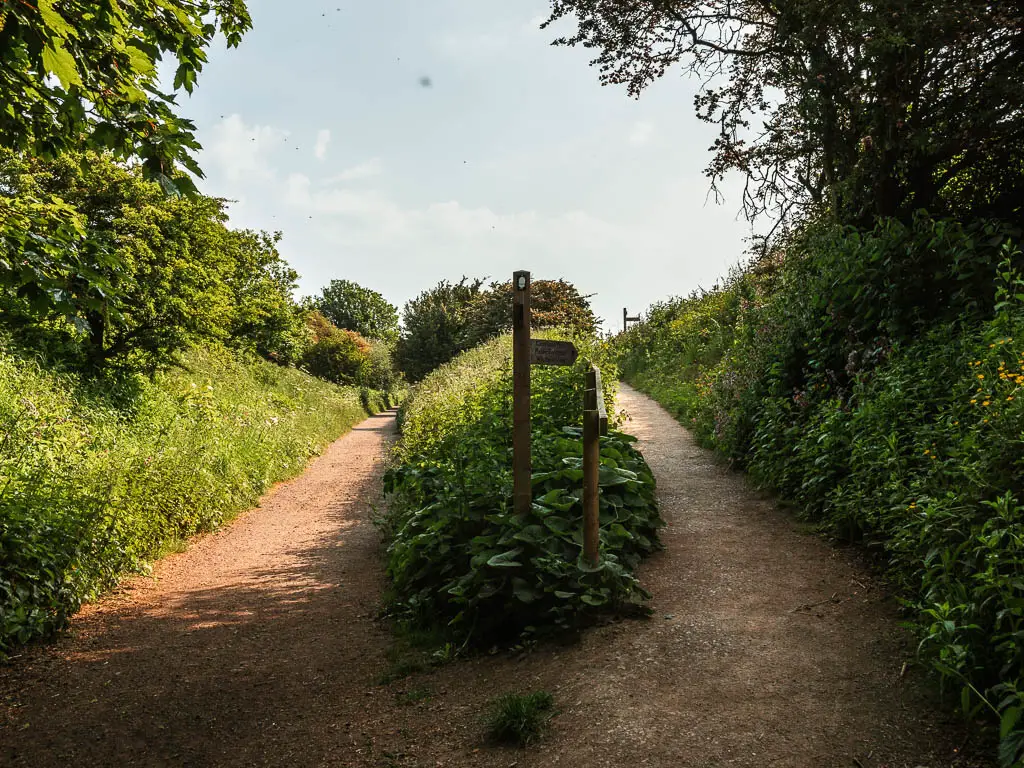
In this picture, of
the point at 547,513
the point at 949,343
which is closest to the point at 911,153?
the point at 949,343

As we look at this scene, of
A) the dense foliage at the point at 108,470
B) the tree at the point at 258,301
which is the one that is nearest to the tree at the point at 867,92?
the dense foliage at the point at 108,470

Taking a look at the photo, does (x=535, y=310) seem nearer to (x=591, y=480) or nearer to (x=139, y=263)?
(x=139, y=263)

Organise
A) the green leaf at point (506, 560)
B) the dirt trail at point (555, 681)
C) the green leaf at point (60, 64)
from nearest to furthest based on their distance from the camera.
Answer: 1. the green leaf at point (60, 64)
2. the dirt trail at point (555, 681)
3. the green leaf at point (506, 560)

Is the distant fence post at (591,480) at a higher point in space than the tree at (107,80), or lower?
lower

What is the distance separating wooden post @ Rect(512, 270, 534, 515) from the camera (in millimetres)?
5230

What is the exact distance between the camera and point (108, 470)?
8281 mm

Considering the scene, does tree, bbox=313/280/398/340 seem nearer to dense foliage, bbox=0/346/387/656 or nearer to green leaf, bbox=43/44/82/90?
dense foliage, bbox=0/346/387/656

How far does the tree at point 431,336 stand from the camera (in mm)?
30688

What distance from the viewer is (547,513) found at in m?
5.10

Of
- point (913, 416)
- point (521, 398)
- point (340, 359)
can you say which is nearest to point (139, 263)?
point (521, 398)

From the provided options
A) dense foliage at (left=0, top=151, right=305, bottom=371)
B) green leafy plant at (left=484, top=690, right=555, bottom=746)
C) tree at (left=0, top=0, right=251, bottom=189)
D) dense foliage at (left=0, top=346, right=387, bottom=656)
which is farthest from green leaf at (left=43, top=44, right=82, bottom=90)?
dense foliage at (left=0, top=151, right=305, bottom=371)

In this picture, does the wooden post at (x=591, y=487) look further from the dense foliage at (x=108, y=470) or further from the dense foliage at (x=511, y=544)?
the dense foliage at (x=108, y=470)

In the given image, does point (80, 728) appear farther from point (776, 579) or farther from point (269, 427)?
point (269, 427)

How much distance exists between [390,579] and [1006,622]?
5796 mm
